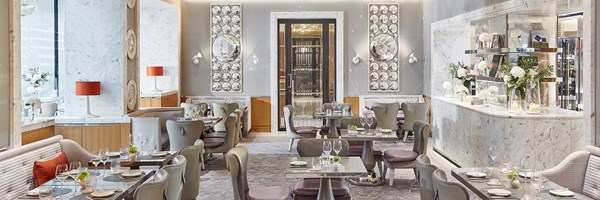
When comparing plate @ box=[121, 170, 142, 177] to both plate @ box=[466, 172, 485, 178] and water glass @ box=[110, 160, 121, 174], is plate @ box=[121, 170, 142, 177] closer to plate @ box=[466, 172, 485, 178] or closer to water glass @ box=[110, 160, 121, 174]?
water glass @ box=[110, 160, 121, 174]

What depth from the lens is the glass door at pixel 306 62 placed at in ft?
46.0

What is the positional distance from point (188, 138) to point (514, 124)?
4561 millimetres

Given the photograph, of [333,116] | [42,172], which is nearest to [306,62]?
[333,116]

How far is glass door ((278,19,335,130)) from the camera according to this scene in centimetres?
1401

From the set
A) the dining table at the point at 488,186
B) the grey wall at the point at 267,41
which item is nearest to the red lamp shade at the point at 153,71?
the grey wall at the point at 267,41

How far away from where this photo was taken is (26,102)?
7.44 meters

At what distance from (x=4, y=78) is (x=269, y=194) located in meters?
2.96

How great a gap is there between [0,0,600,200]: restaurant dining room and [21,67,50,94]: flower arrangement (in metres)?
0.05

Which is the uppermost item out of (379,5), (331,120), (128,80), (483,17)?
(379,5)

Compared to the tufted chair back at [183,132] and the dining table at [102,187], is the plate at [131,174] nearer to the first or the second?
the dining table at [102,187]

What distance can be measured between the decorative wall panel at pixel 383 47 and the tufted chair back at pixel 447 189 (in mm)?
9550

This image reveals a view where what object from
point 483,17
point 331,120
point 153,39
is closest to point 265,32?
point 153,39

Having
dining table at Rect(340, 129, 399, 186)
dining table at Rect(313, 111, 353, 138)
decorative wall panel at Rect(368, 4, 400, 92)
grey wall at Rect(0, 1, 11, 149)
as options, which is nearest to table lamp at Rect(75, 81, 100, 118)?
grey wall at Rect(0, 1, 11, 149)

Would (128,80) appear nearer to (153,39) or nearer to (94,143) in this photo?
(94,143)
